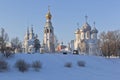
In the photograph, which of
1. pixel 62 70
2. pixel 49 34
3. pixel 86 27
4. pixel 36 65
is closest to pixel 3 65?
pixel 36 65

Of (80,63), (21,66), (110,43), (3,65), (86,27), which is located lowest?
(21,66)

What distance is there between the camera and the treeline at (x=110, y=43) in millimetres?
84188

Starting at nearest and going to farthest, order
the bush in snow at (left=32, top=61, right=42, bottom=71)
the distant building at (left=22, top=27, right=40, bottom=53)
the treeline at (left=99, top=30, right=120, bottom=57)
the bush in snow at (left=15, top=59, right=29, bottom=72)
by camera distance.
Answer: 1. the bush in snow at (left=15, top=59, right=29, bottom=72)
2. the bush in snow at (left=32, top=61, right=42, bottom=71)
3. the treeline at (left=99, top=30, right=120, bottom=57)
4. the distant building at (left=22, top=27, right=40, bottom=53)

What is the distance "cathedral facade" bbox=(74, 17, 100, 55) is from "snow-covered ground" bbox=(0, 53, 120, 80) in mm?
40134

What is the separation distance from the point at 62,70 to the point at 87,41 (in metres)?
55.6

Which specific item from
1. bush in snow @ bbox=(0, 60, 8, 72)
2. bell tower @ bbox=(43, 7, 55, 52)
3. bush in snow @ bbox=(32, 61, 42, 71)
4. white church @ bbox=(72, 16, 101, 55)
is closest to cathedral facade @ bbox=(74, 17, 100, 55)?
white church @ bbox=(72, 16, 101, 55)

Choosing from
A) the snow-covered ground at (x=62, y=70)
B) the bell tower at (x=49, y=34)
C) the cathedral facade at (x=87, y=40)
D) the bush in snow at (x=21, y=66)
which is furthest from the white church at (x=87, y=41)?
the bush in snow at (x=21, y=66)

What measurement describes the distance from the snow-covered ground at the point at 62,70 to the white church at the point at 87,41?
40020mm

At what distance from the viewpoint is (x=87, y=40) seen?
101m

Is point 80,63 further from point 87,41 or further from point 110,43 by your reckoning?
point 87,41

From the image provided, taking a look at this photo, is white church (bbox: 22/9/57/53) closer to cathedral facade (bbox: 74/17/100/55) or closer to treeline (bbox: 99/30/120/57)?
cathedral facade (bbox: 74/17/100/55)

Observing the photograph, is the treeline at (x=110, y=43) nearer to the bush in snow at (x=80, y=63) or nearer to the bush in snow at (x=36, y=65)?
the bush in snow at (x=80, y=63)

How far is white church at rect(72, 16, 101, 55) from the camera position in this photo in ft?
320

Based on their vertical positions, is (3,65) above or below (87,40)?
below
